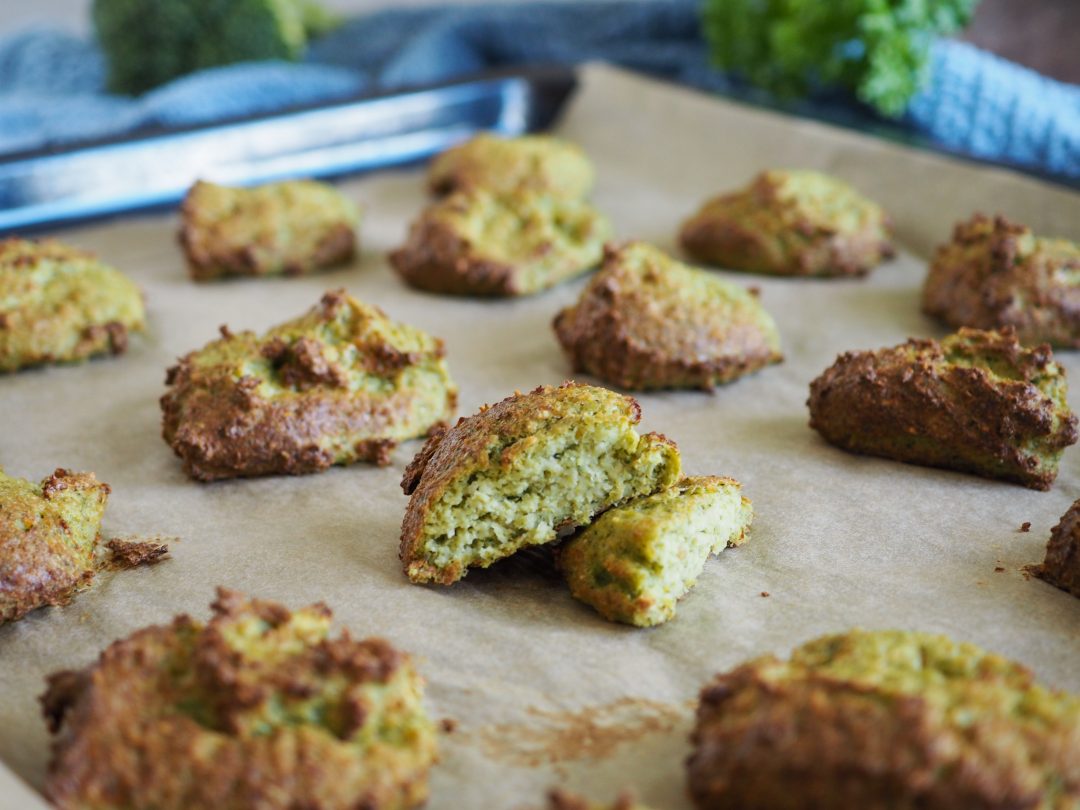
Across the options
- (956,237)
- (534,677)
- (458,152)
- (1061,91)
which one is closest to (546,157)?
(458,152)

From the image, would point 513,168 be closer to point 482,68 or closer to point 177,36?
point 482,68

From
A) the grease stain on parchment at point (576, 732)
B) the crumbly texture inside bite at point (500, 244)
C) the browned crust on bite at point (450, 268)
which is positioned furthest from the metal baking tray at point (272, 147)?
the grease stain on parchment at point (576, 732)

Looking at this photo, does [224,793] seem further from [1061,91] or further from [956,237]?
[1061,91]

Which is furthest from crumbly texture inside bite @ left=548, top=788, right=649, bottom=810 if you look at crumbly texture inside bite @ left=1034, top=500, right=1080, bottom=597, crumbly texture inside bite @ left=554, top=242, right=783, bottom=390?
crumbly texture inside bite @ left=554, top=242, right=783, bottom=390

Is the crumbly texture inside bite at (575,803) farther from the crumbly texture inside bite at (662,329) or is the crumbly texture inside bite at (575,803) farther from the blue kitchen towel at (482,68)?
the blue kitchen towel at (482,68)

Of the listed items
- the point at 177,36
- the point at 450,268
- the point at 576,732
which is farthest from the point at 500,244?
the point at 177,36

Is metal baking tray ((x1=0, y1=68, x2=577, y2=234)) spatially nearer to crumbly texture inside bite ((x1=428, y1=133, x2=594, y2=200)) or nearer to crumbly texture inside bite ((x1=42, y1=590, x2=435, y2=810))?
crumbly texture inside bite ((x1=428, y1=133, x2=594, y2=200))
